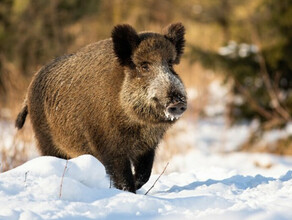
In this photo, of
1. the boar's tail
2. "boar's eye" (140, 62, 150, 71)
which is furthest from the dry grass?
"boar's eye" (140, 62, 150, 71)

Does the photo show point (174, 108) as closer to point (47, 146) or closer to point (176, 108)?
point (176, 108)

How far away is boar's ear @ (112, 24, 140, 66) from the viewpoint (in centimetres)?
559

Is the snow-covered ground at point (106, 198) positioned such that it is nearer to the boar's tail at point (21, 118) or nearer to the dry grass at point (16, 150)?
the boar's tail at point (21, 118)

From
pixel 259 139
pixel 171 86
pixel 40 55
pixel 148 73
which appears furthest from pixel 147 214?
pixel 40 55

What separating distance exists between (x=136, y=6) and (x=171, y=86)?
20790 mm

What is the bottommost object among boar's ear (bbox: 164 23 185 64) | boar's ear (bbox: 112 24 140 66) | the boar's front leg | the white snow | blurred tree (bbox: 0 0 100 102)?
the white snow

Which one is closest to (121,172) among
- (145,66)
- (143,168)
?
(143,168)

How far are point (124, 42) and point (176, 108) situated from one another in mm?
1104

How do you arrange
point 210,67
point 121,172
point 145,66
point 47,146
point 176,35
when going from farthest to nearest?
point 210,67 → point 47,146 → point 176,35 → point 145,66 → point 121,172

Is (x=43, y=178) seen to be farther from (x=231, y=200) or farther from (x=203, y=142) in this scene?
(x=203, y=142)

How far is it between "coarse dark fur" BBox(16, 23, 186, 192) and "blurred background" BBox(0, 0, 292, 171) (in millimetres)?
2026

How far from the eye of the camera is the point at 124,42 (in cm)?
563

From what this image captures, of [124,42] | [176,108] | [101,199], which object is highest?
[124,42]

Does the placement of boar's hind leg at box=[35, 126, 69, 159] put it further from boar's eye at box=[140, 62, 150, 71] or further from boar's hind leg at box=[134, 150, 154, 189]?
boar's eye at box=[140, 62, 150, 71]
